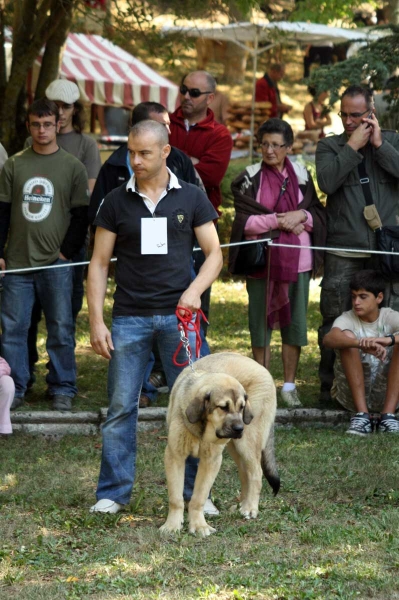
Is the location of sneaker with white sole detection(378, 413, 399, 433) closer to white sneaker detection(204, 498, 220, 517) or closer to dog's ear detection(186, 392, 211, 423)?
white sneaker detection(204, 498, 220, 517)

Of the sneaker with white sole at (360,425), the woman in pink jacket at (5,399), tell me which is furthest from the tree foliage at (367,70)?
the woman in pink jacket at (5,399)

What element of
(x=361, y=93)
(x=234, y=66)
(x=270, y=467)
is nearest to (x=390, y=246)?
(x=361, y=93)

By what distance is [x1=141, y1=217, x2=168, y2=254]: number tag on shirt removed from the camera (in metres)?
5.23

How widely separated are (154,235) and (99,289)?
424 mm

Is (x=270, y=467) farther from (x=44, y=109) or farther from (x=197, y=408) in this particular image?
(x=44, y=109)

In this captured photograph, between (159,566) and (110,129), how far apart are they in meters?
17.3

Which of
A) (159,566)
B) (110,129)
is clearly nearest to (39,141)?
(159,566)

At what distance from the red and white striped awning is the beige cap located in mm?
10086

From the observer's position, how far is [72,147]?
8438 mm

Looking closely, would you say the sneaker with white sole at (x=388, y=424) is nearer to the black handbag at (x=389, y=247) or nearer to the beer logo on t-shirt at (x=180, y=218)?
the black handbag at (x=389, y=247)

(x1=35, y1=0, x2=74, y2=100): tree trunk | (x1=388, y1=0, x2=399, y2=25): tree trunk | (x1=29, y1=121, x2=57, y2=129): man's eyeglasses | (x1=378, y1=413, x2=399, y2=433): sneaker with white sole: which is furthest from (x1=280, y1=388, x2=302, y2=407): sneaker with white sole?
(x1=388, y1=0, x2=399, y2=25): tree trunk

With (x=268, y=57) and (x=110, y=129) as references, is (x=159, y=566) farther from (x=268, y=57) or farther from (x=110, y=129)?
(x=268, y=57)

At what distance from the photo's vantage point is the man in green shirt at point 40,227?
24.6 ft

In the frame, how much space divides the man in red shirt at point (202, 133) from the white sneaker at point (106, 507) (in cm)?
340
